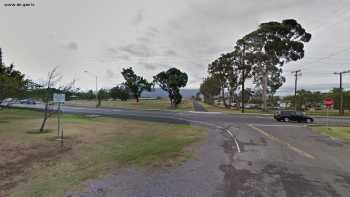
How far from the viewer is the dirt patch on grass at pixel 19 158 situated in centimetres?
583

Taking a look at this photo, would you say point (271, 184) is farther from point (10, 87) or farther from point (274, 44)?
point (274, 44)

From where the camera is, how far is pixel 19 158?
780 cm

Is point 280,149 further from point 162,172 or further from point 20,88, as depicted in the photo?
point 20,88

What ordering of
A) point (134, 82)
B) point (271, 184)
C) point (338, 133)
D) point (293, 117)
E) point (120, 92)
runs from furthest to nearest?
point (120, 92) → point (134, 82) → point (293, 117) → point (338, 133) → point (271, 184)

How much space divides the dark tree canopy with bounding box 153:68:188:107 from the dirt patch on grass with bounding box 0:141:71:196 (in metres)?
42.5

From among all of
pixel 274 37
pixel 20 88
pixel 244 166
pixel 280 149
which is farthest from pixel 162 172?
pixel 274 37

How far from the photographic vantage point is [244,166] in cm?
731

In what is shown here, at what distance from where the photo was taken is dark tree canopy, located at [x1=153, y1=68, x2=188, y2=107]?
51844 mm

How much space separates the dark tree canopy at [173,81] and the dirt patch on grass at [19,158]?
42.5 meters

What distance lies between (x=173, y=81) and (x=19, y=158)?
44427 millimetres

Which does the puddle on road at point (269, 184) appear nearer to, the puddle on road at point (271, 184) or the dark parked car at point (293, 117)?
the puddle on road at point (271, 184)

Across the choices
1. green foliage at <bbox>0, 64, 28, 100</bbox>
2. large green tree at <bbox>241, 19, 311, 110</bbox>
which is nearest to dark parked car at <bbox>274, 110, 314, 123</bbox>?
large green tree at <bbox>241, 19, 311, 110</bbox>

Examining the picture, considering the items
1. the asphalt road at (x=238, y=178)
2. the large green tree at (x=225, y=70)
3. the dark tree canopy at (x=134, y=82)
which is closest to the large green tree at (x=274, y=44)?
the large green tree at (x=225, y=70)

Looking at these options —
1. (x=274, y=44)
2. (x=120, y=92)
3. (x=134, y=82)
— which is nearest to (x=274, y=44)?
(x=274, y=44)
